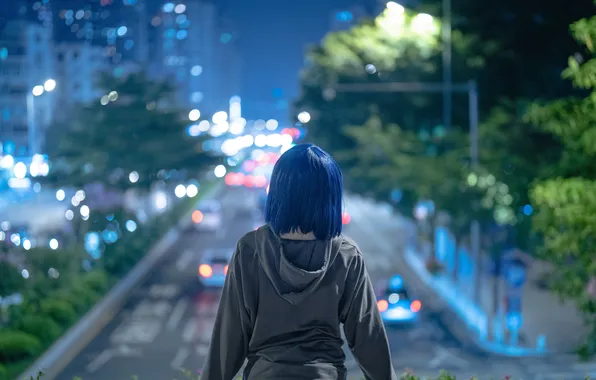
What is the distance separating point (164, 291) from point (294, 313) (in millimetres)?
27648

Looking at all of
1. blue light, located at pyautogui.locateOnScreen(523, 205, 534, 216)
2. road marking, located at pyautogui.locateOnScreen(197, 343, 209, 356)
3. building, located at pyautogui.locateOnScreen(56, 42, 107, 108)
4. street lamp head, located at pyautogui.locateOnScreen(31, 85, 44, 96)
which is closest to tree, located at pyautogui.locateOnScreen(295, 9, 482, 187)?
blue light, located at pyautogui.locateOnScreen(523, 205, 534, 216)

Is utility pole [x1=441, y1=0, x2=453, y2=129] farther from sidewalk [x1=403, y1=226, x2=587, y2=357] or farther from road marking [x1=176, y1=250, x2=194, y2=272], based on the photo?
road marking [x1=176, y1=250, x2=194, y2=272]

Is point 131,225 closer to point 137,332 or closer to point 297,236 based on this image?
point 137,332

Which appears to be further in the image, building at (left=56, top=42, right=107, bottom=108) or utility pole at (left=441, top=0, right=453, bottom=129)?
building at (left=56, top=42, right=107, bottom=108)

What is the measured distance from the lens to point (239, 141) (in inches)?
5733

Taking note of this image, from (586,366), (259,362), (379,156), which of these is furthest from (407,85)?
(259,362)

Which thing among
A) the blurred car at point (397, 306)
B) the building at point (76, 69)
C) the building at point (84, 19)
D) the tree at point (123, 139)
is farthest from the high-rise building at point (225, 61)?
the blurred car at point (397, 306)

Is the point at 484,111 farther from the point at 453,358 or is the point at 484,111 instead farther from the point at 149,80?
the point at 149,80

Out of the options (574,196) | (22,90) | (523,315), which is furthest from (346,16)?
(574,196)

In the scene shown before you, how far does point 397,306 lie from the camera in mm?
23844

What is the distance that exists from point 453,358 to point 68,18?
19607mm

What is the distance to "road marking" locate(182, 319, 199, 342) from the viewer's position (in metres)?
22.2

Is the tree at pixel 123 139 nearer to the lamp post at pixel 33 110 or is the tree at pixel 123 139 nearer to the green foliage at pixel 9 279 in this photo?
the lamp post at pixel 33 110

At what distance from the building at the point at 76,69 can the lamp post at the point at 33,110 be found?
4.51 metres
